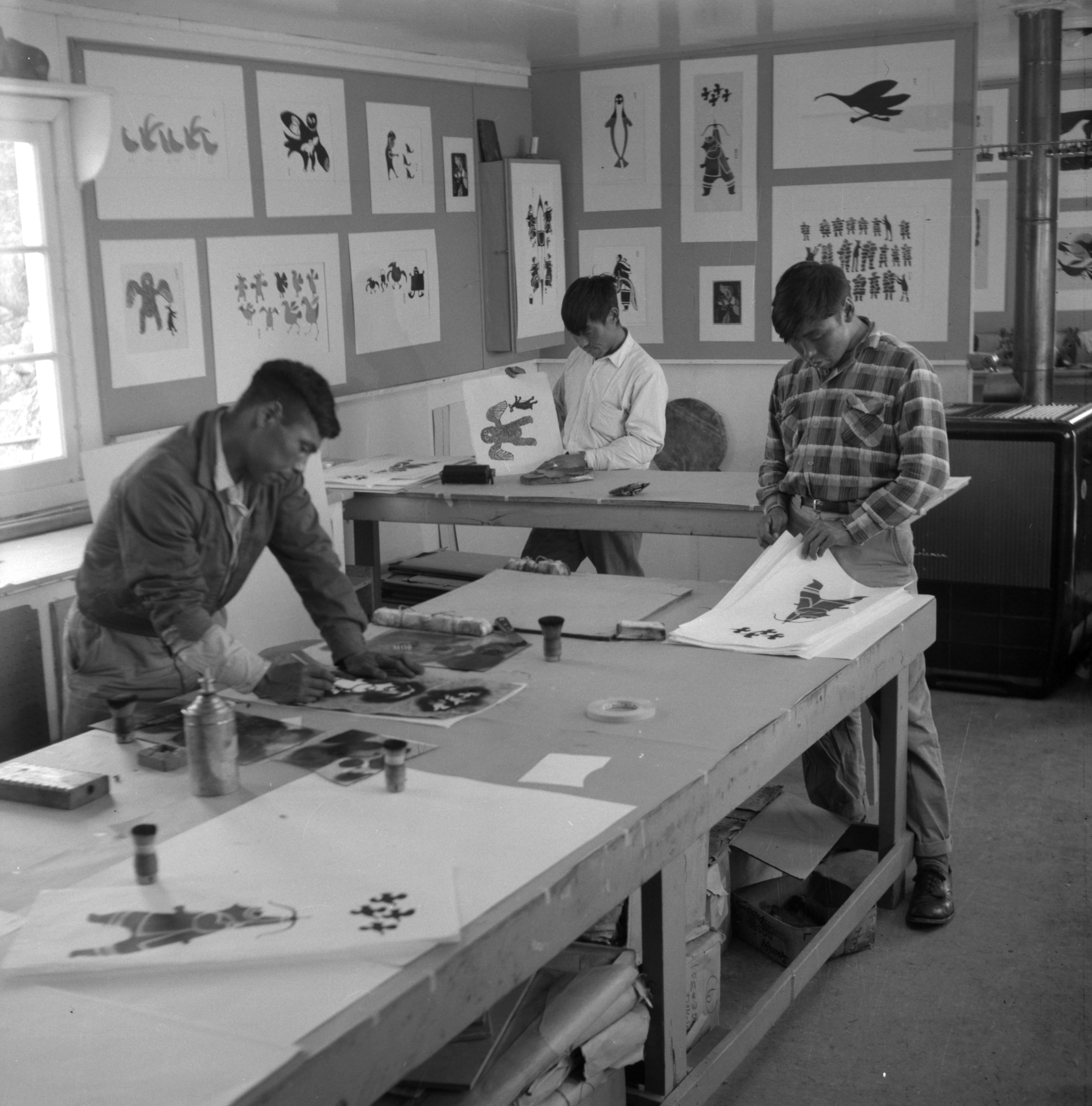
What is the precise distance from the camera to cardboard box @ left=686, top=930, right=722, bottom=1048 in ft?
7.33

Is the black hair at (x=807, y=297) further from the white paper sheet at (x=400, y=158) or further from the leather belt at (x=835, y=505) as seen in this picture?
the white paper sheet at (x=400, y=158)

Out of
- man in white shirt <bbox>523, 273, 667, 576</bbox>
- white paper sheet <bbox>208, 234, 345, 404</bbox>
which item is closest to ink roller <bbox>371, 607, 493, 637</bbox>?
white paper sheet <bbox>208, 234, 345, 404</bbox>

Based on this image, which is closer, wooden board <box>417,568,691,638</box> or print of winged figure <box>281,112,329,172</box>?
wooden board <box>417,568,691,638</box>

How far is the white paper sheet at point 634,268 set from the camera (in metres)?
5.90

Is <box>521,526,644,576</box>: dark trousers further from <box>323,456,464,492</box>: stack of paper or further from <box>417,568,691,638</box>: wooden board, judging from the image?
<box>417,568,691,638</box>: wooden board

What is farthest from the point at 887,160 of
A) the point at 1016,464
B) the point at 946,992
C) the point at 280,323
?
the point at 946,992

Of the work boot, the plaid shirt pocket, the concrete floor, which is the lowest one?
the concrete floor

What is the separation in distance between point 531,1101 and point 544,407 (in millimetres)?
2977

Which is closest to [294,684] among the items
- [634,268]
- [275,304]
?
[275,304]

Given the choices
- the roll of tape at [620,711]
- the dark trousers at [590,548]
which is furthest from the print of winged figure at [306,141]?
the roll of tape at [620,711]

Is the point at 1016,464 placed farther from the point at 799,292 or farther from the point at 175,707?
the point at 175,707

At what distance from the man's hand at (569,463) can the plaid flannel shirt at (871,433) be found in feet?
4.02

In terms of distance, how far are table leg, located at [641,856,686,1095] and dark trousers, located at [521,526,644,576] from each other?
2212 mm

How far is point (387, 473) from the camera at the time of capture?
4.47 meters
